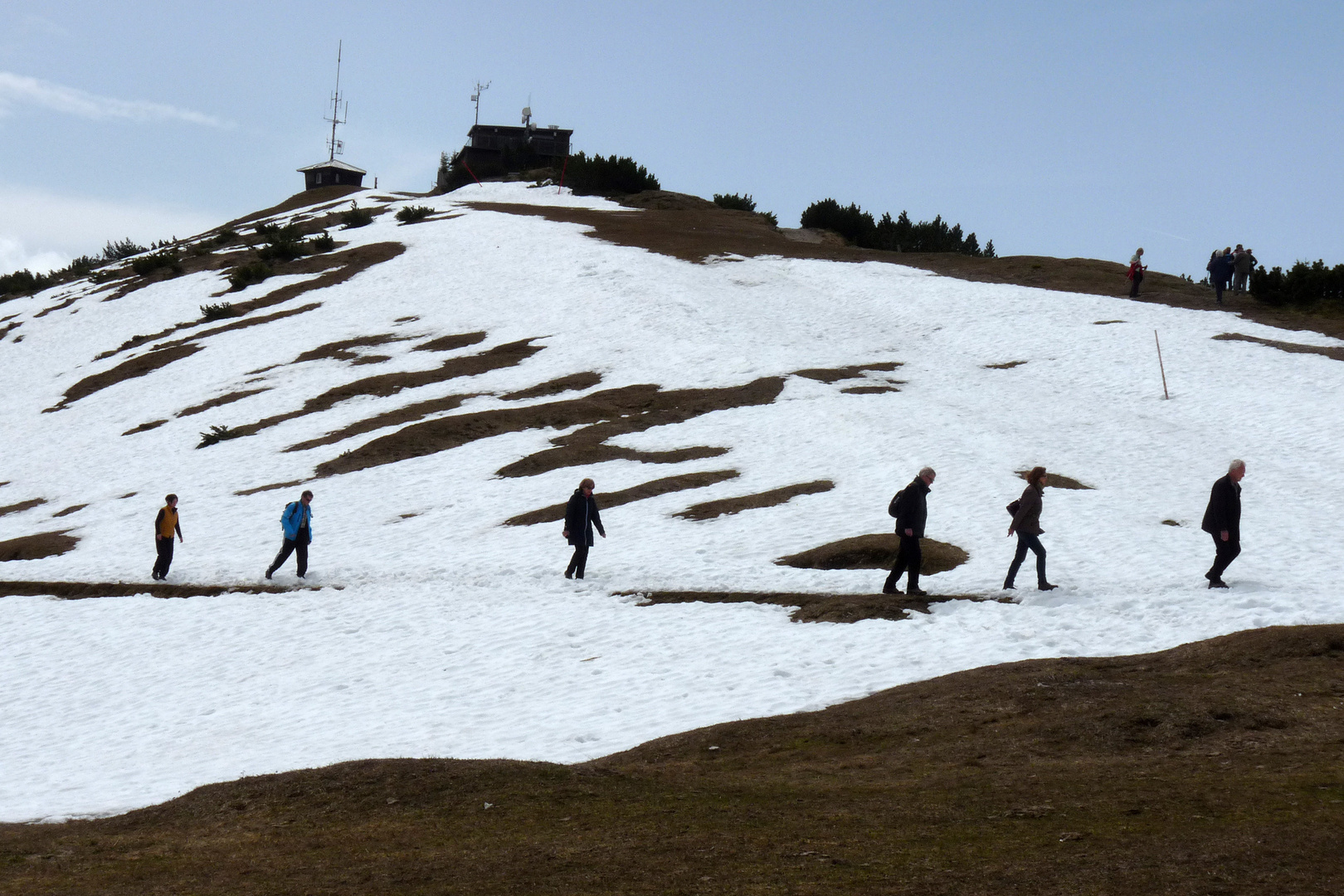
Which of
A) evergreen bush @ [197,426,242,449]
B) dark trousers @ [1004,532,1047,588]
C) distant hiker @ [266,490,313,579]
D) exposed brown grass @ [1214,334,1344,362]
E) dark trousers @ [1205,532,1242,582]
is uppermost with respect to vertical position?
exposed brown grass @ [1214,334,1344,362]

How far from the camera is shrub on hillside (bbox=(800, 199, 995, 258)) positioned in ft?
257

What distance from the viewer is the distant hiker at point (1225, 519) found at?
62.1ft

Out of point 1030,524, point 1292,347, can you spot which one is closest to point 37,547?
point 1030,524

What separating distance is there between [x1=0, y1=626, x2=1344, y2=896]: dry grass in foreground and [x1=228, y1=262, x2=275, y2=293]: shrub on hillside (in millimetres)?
57543

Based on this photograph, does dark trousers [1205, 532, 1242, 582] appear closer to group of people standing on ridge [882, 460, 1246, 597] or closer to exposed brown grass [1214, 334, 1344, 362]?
group of people standing on ridge [882, 460, 1246, 597]

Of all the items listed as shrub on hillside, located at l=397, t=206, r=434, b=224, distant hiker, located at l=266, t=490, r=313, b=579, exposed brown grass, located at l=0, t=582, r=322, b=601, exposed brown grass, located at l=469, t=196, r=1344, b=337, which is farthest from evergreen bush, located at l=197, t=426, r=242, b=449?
shrub on hillside, located at l=397, t=206, r=434, b=224

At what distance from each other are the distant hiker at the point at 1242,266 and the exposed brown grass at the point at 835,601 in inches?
1430

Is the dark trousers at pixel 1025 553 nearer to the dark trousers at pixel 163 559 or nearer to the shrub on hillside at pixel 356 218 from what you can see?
the dark trousers at pixel 163 559

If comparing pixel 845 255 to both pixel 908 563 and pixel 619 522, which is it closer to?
pixel 619 522

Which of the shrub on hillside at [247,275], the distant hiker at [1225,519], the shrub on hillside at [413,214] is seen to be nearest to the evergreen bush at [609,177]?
the shrub on hillside at [413,214]

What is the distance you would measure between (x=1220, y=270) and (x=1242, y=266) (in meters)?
1.47

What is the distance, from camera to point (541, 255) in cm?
6234

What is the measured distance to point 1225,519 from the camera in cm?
1902

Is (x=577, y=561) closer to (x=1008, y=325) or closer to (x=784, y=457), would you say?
(x=784, y=457)
